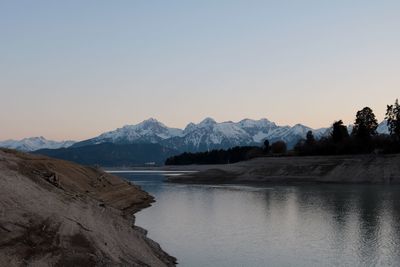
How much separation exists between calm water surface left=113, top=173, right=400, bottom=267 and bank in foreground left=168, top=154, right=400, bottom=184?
48082 millimetres

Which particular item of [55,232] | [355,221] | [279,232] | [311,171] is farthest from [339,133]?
[55,232]

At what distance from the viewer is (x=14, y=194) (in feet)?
91.4

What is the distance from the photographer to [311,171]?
431 feet

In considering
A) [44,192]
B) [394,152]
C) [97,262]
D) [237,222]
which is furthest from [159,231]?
[394,152]

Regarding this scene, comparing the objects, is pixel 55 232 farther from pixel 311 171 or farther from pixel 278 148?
pixel 278 148

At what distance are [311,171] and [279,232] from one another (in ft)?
296

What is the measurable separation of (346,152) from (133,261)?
12155 cm

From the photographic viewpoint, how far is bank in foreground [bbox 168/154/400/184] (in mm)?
117562

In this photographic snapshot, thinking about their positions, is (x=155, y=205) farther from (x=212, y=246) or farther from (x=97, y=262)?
(x=97, y=262)

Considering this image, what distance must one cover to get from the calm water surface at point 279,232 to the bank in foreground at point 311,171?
1893 inches

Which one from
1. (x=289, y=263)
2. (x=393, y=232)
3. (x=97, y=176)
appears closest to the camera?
(x=289, y=263)

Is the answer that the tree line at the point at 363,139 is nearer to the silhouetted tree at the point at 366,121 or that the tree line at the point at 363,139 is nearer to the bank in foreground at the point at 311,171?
the silhouetted tree at the point at 366,121

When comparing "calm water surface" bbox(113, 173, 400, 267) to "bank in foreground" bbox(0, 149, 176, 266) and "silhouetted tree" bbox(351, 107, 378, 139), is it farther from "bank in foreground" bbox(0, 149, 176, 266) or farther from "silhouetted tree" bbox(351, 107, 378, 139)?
"silhouetted tree" bbox(351, 107, 378, 139)

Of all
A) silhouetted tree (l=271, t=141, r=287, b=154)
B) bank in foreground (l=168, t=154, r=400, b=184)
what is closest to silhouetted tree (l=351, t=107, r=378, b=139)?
bank in foreground (l=168, t=154, r=400, b=184)
